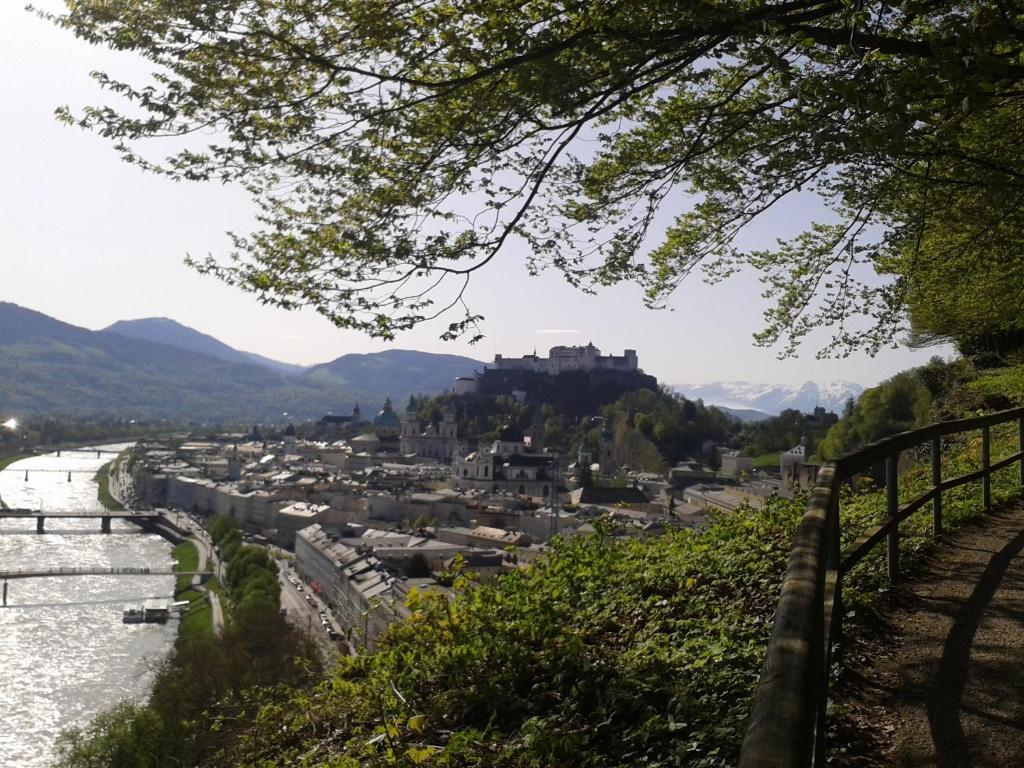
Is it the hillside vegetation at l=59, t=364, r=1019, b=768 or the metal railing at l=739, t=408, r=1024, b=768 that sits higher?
the metal railing at l=739, t=408, r=1024, b=768

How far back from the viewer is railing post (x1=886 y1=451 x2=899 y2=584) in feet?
14.6

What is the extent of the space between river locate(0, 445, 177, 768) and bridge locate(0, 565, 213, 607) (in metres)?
0.38

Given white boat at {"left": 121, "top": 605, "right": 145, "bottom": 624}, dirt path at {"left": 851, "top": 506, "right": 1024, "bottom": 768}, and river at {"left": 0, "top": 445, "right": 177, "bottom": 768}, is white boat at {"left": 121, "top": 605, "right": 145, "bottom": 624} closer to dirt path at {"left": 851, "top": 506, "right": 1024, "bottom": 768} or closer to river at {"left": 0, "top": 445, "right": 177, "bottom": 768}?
river at {"left": 0, "top": 445, "right": 177, "bottom": 768}

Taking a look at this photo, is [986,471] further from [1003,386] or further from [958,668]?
[1003,386]

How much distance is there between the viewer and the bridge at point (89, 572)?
4610 cm

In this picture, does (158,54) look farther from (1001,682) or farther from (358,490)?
(358,490)

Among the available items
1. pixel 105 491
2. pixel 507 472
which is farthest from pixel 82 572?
pixel 105 491

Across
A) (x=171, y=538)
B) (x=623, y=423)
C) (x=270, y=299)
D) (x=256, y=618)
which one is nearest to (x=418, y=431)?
(x=623, y=423)

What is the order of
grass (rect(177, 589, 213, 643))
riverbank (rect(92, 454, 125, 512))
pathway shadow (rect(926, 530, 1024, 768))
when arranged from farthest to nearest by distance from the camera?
riverbank (rect(92, 454, 125, 512)) → grass (rect(177, 589, 213, 643)) → pathway shadow (rect(926, 530, 1024, 768))

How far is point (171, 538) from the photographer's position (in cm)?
6656

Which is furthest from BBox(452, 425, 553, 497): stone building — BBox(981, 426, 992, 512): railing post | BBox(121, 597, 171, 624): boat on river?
BBox(981, 426, 992, 512): railing post

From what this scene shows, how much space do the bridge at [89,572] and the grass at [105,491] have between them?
3093 cm

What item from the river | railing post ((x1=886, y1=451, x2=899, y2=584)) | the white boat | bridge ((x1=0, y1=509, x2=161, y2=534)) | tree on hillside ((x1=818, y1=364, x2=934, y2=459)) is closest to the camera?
railing post ((x1=886, y1=451, x2=899, y2=584))

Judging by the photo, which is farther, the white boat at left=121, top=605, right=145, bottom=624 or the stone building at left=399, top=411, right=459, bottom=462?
the stone building at left=399, top=411, right=459, bottom=462
